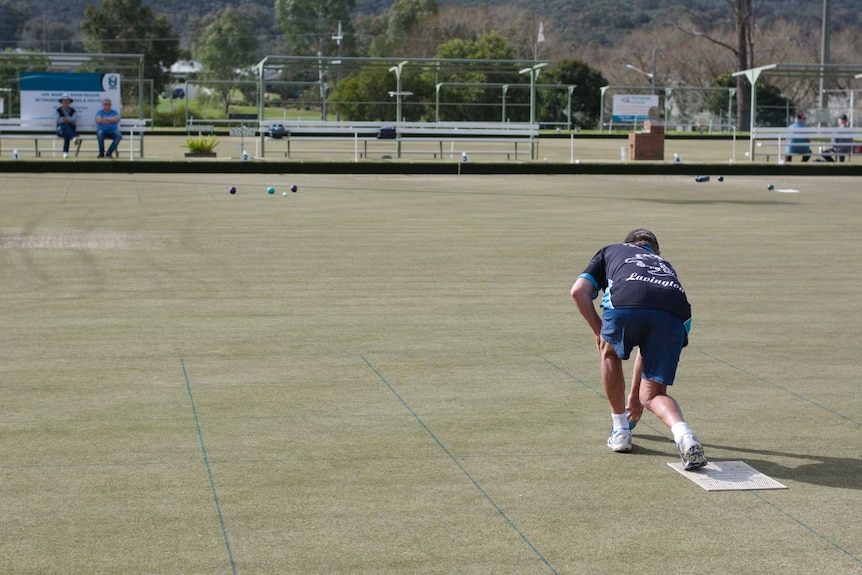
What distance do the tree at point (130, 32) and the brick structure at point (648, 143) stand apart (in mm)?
60062

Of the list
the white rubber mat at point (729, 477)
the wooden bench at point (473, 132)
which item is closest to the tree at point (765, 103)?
the wooden bench at point (473, 132)

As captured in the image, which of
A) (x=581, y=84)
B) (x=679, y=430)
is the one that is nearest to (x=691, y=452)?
(x=679, y=430)

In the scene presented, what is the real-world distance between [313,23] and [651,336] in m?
113

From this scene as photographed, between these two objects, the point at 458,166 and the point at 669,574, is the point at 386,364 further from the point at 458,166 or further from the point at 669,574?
the point at 458,166

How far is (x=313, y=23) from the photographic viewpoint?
379 feet

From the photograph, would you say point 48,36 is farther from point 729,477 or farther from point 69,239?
point 729,477

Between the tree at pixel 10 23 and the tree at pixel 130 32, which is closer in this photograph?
the tree at pixel 130 32

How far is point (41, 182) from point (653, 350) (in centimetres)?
1996

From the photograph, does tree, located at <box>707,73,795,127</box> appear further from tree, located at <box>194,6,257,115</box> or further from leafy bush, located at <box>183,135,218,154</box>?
tree, located at <box>194,6,257,115</box>

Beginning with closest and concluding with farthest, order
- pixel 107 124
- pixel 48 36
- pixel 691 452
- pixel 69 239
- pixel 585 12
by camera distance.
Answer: pixel 691 452
pixel 69 239
pixel 107 124
pixel 48 36
pixel 585 12

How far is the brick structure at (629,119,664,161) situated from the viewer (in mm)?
31438

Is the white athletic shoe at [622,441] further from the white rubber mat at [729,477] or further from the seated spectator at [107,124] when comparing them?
the seated spectator at [107,124]

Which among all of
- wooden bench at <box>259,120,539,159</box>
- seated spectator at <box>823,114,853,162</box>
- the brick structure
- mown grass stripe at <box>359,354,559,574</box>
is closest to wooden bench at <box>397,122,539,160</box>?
wooden bench at <box>259,120,539,159</box>

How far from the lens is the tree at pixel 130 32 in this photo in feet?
284
